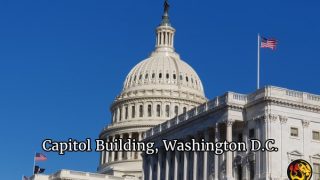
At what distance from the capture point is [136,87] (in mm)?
161750

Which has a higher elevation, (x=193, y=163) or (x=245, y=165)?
(x=193, y=163)

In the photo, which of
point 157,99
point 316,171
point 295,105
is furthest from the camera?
point 157,99

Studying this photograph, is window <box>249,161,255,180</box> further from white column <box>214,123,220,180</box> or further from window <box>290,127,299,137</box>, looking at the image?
window <box>290,127,299,137</box>

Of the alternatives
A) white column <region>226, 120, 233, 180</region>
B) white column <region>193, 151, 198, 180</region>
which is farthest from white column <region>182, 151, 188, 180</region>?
white column <region>226, 120, 233, 180</region>

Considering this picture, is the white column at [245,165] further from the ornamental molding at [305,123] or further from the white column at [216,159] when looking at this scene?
the ornamental molding at [305,123]

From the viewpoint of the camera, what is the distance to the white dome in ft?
525

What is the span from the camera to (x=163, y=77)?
161125 mm

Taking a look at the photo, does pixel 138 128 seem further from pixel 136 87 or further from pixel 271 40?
pixel 271 40

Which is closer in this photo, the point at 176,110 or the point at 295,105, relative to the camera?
the point at 295,105

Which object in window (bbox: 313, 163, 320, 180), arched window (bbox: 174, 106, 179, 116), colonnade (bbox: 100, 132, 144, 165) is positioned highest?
arched window (bbox: 174, 106, 179, 116)

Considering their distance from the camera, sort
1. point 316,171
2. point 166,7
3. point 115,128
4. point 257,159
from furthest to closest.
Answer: point 166,7 → point 115,128 → point 316,171 → point 257,159

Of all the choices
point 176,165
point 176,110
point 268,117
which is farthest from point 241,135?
point 176,110

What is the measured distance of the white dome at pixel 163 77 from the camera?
16012 centimetres

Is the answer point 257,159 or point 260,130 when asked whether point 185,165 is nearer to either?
point 257,159
